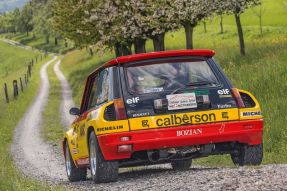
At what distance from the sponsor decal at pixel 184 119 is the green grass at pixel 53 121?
13.5m

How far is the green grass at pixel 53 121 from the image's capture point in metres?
23.8

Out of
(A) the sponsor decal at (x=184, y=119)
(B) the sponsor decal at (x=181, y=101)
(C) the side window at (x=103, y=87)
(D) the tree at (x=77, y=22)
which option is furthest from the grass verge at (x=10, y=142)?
(D) the tree at (x=77, y=22)

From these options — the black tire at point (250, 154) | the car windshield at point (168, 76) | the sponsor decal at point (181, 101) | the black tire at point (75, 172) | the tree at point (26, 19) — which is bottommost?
the tree at point (26, 19)

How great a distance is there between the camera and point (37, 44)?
168875 millimetres

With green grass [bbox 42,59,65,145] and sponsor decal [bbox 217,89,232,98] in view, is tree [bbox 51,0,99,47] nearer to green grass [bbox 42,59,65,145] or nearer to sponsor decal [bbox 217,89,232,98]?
green grass [bbox 42,59,65,145]

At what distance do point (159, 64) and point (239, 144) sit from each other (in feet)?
5.81

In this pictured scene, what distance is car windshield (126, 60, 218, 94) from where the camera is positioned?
8.67 meters

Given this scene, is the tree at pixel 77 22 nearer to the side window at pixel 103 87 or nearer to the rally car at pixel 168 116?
the side window at pixel 103 87

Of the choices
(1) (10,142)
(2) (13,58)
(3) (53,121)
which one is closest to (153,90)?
(1) (10,142)

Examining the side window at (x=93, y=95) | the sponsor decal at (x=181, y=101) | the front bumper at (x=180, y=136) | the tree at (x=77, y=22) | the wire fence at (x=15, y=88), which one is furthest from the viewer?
the wire fence at (x=15, y=88)

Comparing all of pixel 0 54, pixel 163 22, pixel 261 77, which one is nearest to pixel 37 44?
pixel 0 54

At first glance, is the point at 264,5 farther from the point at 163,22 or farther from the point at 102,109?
the point at 102,109

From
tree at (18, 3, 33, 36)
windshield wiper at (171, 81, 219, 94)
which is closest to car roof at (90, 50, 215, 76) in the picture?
windshield wiper at (171, 81, 219, 94)

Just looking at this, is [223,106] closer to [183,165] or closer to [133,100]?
[133,100]
